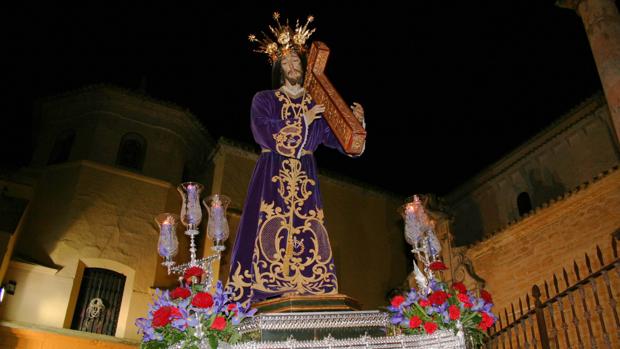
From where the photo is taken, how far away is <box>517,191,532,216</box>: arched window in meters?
18.9

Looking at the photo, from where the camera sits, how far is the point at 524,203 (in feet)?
62.7

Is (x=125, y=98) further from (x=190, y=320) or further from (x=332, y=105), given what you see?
(x=190, y=320)

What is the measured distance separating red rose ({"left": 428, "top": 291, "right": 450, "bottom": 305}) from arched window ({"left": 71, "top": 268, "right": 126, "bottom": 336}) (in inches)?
441

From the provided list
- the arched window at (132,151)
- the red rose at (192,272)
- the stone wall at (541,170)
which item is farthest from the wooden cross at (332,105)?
the stone wall at (541,170)

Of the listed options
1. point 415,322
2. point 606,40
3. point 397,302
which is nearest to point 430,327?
point 415,322

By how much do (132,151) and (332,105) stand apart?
40.3 feet

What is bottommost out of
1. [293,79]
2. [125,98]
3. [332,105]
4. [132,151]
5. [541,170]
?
[332,105]

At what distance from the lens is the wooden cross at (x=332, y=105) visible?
6.66 m

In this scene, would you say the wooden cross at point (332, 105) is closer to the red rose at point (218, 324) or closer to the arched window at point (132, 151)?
the red rose at point (218, 324)

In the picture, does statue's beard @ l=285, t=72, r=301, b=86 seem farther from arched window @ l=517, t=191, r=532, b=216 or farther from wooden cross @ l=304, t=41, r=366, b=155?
arched window @ l=517, t=191, r=532, b=216

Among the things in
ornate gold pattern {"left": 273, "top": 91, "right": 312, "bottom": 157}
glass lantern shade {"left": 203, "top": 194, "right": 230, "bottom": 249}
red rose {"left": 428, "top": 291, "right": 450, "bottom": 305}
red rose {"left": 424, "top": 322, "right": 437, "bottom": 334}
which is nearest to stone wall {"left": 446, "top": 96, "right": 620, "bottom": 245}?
ornate gold pattern {"left": 273, "top": 91, "right": 312, "bottom": 157}

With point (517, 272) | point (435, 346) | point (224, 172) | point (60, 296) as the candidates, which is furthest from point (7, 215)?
point (517, 272)

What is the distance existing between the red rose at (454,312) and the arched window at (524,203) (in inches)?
582

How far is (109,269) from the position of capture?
15.1 metres
